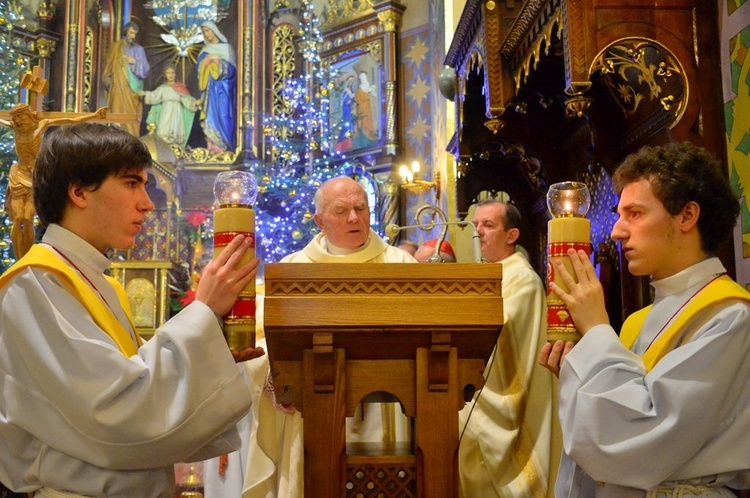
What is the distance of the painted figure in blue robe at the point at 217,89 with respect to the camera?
15164 millimetres

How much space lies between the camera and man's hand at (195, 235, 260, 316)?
1999 mm

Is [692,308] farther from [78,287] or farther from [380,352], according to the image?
[78,287]

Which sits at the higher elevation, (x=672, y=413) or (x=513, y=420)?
(x=672, y=413)

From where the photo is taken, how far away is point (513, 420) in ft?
11.5

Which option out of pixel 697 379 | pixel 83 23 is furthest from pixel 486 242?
pixel 83 23

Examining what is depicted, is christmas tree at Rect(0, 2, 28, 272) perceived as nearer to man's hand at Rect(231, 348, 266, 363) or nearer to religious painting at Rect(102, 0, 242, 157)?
religious painting at Rect(102, 0, 242, 157)

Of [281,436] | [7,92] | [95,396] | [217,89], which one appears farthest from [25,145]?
[217,89]

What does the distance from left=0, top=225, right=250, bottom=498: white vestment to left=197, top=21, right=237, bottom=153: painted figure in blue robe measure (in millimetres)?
13546

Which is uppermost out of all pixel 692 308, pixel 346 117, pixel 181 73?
pixel 181 73

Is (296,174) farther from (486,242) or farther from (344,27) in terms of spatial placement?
(486,242)

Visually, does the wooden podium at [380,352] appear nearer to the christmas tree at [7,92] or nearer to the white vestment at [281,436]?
the white vestment at [281,436]

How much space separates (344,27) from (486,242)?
1043 centimetres

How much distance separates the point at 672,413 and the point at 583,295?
1.26 feet

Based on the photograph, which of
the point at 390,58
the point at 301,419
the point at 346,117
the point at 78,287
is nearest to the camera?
the point at 78,287
